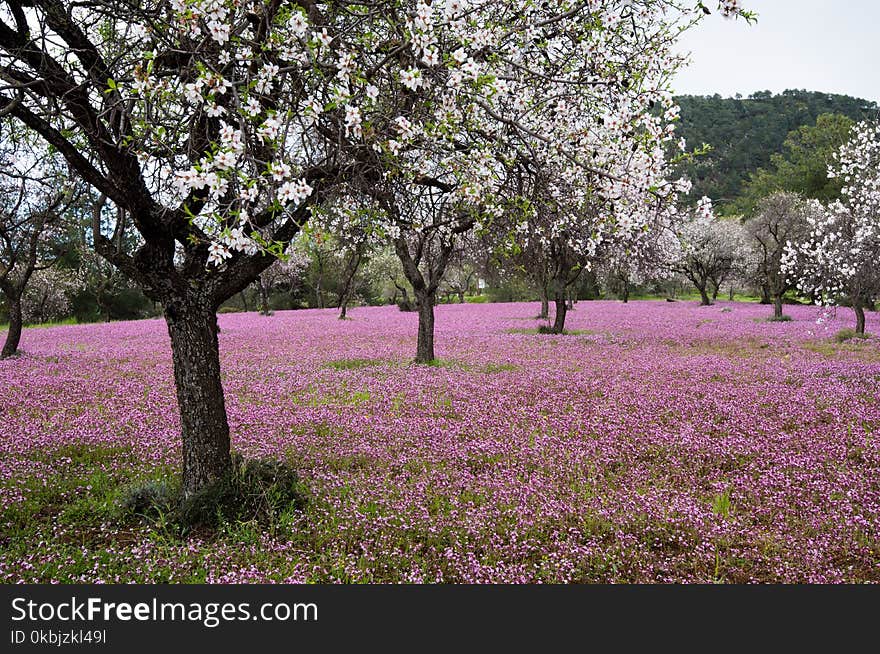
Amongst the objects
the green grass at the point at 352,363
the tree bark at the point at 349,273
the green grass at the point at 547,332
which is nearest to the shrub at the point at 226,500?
the green grass at the point at 352,363

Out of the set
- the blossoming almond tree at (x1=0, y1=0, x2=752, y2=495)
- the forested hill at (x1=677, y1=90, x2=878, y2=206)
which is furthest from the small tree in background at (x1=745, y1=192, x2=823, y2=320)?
the forested hill at (x1=677, y1=90, x2=878, y2=206)

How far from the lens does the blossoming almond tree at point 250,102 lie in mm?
4285

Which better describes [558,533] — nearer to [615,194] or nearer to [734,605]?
[734,605]

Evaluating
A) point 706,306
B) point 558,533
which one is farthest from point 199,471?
point 706,306

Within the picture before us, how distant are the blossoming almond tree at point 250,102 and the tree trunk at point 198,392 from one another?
0.05ft

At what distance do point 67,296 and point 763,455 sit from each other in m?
54.2

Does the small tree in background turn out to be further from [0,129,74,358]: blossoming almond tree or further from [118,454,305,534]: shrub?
[0,129,74,358]: blossoming almond tree

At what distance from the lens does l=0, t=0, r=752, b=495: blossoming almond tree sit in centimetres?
429

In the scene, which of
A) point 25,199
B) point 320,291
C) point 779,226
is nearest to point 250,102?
point 25,199

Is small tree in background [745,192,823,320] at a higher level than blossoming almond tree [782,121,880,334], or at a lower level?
higher

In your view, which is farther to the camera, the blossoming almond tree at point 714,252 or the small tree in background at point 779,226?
the blossoming almond tree at point 714,252

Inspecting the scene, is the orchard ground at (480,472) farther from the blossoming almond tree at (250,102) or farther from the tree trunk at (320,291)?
the tree trunk at (320,291)

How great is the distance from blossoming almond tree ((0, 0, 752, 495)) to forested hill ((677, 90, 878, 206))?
9314 centimetres

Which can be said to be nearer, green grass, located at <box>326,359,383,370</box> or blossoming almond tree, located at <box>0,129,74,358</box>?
blossoming almond tree, located at <box>0,129,74,358</box>
